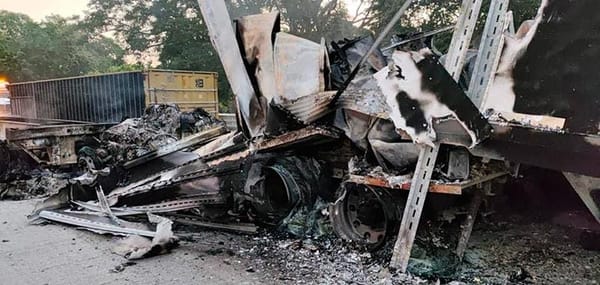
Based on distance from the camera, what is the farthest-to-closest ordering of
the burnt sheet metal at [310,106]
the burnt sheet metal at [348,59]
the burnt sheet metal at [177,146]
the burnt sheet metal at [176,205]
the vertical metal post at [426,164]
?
the burnt sheet metal at [177,146] → the burnt sheet metal at [176,205] → the burnt sheet metal at [348,59] → the burnt sheet metal at [310,106] → the vertical metal post at [426,164]

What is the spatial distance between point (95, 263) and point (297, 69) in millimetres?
2308

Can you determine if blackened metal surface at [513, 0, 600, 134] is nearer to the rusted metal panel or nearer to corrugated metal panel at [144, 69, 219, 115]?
the rusted metal panel

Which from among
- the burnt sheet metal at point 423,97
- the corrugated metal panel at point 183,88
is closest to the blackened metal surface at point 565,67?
the burnt sheet metal at point 423,97

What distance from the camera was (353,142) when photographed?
12.5 feet

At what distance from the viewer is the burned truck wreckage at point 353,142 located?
2.67 m

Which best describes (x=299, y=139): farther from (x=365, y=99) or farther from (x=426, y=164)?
(x=426, y=164)

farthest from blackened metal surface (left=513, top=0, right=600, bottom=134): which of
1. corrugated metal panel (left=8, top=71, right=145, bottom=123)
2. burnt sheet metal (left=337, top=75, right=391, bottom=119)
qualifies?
corrugated metal panel (left=8, top=71, right=145, bottom=123)

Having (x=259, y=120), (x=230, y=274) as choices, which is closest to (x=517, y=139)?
(x=230, y=274)

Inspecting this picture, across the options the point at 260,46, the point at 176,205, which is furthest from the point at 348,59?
the point at 176,205

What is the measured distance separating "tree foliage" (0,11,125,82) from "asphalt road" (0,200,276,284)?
2139 centimetres

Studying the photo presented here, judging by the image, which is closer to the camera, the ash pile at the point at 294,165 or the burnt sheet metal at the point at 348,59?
the ash pile at the point at 294,165

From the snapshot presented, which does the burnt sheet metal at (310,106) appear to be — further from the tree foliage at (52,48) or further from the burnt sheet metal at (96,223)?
the tree foliage at (52,48)

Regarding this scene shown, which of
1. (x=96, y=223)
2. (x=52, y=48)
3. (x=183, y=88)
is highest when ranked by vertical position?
(x=52, y=48)

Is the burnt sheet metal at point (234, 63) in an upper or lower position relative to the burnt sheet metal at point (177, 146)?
upper
